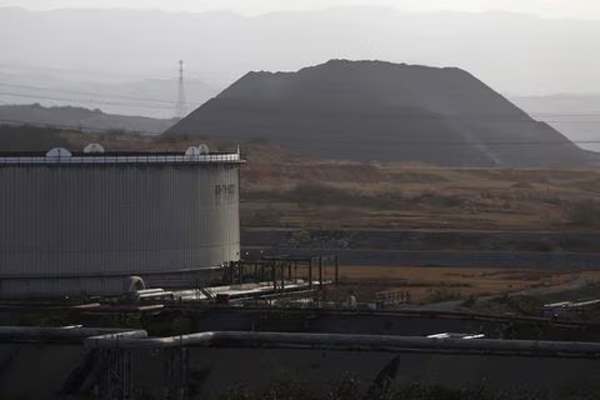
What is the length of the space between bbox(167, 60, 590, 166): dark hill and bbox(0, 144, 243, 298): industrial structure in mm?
81358

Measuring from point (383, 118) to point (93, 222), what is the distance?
3528 inches

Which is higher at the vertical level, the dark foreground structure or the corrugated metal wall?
the corrugated metal wall

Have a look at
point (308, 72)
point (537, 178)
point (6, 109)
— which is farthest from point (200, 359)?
point (6, 109)

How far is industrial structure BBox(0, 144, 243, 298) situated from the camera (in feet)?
104

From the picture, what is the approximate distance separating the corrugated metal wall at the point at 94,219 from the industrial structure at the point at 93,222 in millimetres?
22

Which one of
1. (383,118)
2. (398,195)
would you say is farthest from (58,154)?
(383,118)

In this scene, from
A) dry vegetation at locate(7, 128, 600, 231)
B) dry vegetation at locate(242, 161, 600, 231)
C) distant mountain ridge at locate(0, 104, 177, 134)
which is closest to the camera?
dry vegetation at locate(242, 161, 600, 231)

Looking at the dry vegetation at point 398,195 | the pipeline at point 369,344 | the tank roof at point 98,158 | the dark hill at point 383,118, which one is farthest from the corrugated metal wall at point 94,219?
the dark hill at point 383,118

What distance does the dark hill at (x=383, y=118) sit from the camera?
117m

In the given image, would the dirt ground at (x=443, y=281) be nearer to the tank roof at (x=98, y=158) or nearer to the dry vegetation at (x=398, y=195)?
the tank roof at (x=98, y=158)

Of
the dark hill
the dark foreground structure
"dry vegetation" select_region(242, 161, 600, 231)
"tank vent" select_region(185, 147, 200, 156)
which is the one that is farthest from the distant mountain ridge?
the dark foreground structure

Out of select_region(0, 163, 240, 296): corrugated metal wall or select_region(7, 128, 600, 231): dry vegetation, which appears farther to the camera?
select_region(7, 128, 600, 231): dry vegetation

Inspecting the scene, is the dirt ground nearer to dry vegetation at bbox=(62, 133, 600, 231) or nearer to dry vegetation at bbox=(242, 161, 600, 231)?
dry vegetation at bbox=(62, 133, 600, 231)

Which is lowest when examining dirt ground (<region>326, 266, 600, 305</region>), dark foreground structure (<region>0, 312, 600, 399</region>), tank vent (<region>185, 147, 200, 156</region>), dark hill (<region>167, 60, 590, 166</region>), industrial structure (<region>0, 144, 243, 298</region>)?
dirt ground (<region>326, 266, 600, 305</region>)
